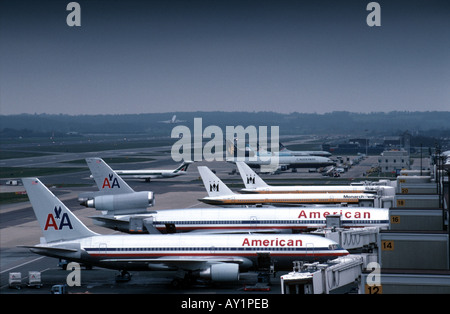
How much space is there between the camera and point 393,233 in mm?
32969

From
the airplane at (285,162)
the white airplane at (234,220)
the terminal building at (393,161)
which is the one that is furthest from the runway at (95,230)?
the terminal building at (393,161)

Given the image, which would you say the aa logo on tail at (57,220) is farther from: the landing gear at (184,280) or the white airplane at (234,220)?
the white airplane at (234,220)

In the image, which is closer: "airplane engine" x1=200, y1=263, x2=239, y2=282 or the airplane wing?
"airplane engine" x1=200, y1=263, x2=239, y2=282

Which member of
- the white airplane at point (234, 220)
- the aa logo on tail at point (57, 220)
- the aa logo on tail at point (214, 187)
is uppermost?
the aa logo on tail at point (214, 187)

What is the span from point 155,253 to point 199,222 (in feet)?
48.5

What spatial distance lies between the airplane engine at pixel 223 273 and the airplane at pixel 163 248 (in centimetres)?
41

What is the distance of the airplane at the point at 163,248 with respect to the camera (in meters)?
47.3

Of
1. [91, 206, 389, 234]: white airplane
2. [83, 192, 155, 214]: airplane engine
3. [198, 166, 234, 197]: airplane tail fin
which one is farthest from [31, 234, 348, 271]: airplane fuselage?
[198, 166, 234, 197]: airplane tail fin

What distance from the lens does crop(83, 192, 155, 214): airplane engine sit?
6456 cm

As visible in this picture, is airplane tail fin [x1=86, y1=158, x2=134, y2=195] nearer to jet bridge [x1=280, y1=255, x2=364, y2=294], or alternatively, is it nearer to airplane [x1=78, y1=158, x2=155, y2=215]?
airplane [x1=78, y1=158, x2=155, y2=215]

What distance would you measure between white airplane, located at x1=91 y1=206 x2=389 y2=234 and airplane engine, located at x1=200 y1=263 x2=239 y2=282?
14.8 metres

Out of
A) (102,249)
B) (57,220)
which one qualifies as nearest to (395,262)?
(102,249)

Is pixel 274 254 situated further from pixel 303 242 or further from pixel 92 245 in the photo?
pixel 92 245
